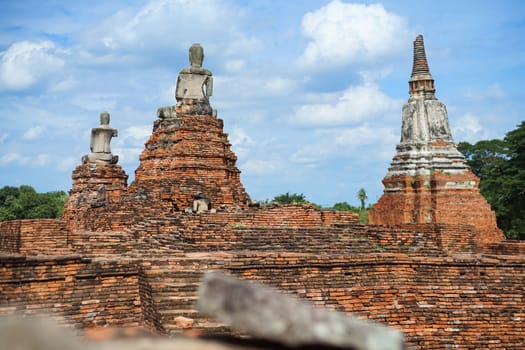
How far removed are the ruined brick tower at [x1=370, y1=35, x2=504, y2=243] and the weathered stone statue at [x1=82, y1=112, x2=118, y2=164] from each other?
34.5ft

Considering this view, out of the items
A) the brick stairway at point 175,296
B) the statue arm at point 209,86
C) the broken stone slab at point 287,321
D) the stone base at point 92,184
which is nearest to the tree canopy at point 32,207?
the stone base at point 92,184

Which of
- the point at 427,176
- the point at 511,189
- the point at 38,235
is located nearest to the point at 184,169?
the point at 38,235

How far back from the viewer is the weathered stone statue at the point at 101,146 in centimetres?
2556

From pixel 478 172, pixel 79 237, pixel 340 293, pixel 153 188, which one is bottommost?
pixel 340 293

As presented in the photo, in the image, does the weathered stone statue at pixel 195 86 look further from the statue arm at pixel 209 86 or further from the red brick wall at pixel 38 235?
the red brick wall at pixel 38 235

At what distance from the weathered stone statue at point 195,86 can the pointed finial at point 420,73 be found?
8.78 m

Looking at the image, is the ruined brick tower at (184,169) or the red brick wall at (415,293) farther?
the ruined brick tower at (184,169)

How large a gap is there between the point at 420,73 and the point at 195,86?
965 cm

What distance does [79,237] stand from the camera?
538 inches

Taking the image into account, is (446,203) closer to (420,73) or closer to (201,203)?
(420,73)

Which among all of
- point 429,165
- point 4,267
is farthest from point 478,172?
point 4,267

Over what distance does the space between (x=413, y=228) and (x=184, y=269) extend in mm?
7713

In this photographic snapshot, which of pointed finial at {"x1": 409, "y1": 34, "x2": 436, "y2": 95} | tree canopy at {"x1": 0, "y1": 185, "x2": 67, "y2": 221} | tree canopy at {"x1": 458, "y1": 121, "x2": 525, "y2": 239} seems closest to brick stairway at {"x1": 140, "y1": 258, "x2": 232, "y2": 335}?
pointed finial at {"x1": 409, "y1": 34, "x2": 436, "y2": 95}

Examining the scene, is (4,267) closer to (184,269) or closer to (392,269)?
(184,269)
